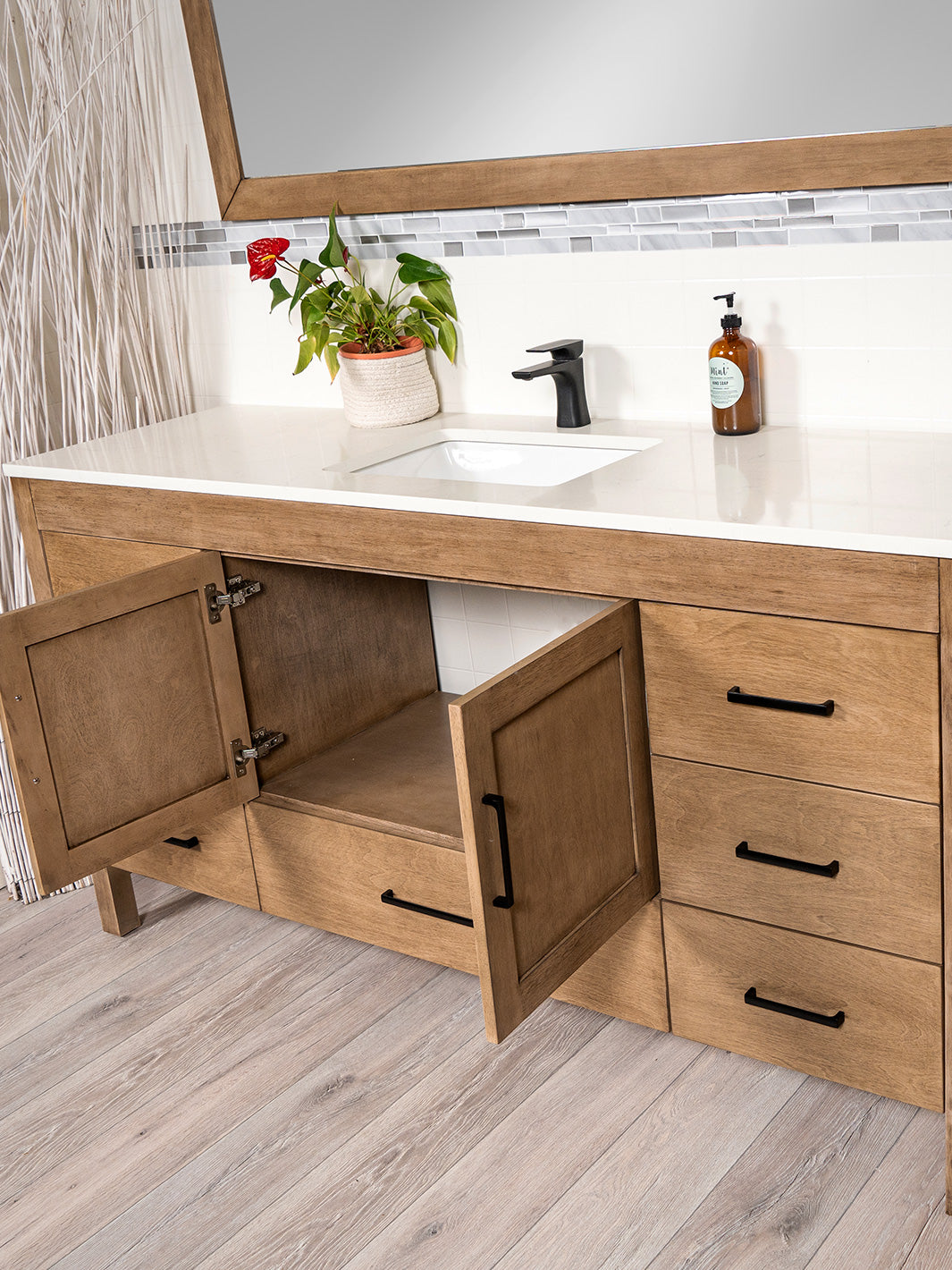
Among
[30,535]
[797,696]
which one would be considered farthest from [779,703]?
[30,535]

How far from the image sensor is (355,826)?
2217mm

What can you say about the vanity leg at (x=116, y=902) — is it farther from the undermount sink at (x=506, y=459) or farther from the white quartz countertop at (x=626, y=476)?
the undermount sink at (x=506, y=459)

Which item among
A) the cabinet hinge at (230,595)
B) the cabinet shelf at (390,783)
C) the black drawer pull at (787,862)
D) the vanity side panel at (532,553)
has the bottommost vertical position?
the cabinet shelf at (390,783)

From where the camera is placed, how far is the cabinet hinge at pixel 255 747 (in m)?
2.35

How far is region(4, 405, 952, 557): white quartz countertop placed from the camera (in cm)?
163

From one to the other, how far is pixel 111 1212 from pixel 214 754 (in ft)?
2.50

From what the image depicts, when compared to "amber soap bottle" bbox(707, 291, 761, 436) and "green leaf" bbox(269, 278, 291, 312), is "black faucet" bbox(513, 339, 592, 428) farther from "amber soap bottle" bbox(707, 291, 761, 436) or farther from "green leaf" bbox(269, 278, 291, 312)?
"green leaf" bbox(269, 278, 291, 312)

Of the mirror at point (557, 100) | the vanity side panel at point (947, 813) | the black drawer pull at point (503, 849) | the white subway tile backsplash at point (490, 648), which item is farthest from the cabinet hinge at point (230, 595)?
the vanity side panel at point (947, 813)

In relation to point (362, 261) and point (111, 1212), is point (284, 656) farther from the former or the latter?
point (111, 1212)

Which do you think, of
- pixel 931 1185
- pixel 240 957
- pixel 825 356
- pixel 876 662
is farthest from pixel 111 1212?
pixel 825 356

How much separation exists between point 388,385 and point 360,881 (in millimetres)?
922

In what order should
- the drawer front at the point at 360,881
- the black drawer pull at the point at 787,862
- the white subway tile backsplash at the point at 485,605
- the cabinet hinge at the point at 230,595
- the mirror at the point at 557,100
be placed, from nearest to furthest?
the black drawer pull at the point at 787,862
the mirror at the point at 557,100
the drawer front at the point at 360,881
the cabinet hinge at the point at 230,595
the white subway tile backsplash at the point at 485,605

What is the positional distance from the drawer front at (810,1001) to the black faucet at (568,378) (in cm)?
87

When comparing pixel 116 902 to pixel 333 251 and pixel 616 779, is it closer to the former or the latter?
pixel 616 779
